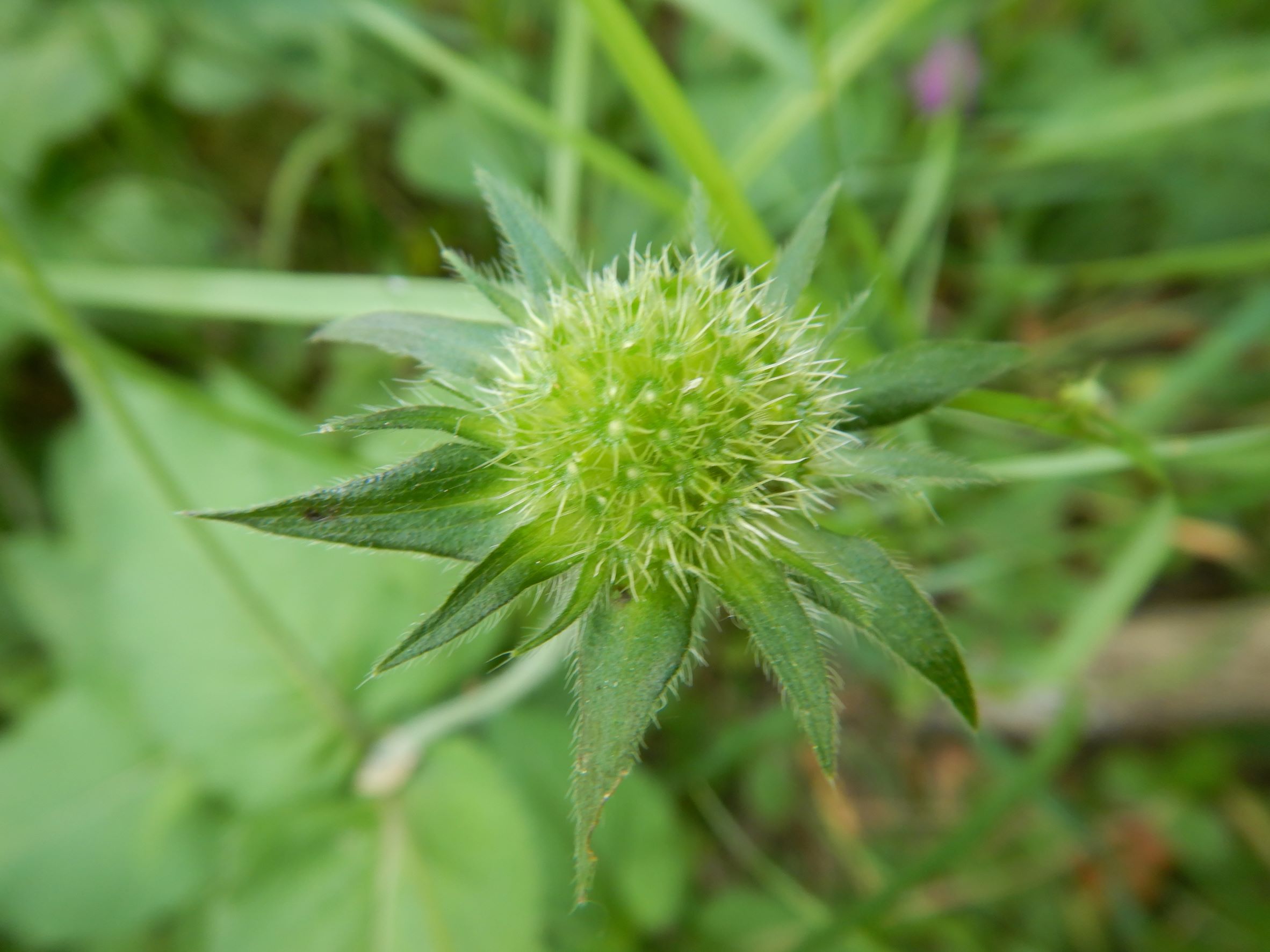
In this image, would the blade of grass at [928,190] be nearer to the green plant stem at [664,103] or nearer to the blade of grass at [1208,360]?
the blade of grass at [1208,360]

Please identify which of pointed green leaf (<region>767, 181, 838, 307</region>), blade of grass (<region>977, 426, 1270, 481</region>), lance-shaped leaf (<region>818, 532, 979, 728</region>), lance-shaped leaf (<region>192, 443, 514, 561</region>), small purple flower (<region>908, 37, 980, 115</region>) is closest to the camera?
lance-shaped leaf (<region>192, 443, 514, 561</region>)

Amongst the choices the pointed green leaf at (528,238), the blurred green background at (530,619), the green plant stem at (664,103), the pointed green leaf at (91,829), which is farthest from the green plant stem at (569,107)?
the pointed green leaf at (91,829)

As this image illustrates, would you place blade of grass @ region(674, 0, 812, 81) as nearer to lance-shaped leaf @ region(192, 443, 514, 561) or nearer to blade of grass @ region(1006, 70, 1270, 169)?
blade of grass @ region(1006, 70, 1270, 169)

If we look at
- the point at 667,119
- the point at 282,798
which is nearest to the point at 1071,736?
the point at 667,119

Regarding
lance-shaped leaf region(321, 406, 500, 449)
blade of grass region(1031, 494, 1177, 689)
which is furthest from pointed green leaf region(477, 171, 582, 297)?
blade of grass region(1031, 494, 1177, 689)

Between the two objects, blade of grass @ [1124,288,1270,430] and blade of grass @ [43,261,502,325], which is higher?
blade of grass @ [43,261,502,325]

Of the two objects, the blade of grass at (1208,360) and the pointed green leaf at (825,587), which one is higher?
the pointed green leaf at (825,587)

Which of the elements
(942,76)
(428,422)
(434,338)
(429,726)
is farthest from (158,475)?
(942,76)
